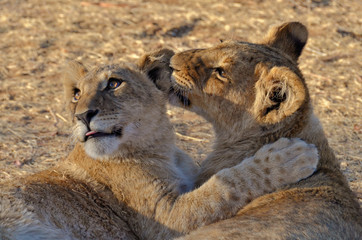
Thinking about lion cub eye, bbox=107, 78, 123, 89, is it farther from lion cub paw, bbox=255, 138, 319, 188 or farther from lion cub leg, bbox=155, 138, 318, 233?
lion cub paw, bbox=255, 138, 319, 188

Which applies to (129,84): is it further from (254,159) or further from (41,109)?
(41,109)

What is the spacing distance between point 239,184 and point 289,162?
38 cm

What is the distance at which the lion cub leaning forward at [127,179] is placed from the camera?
4020 millimetres

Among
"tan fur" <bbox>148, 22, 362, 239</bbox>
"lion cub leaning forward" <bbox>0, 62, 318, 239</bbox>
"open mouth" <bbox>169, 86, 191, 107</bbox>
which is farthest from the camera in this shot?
"open mouth" <bbox>169, 86, 191, 107</bbox>

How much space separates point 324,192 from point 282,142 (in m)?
0.48

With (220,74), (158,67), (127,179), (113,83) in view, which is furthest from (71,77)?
(220,74)

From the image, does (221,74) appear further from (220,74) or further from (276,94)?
(276,94)

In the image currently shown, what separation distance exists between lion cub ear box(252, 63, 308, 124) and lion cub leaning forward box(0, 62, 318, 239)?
23 centimetres

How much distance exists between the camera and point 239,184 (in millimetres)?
4043

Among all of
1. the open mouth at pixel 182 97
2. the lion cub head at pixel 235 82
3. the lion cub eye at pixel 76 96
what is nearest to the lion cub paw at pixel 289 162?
the lion cub head at pixel 235 82

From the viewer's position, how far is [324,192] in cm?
387

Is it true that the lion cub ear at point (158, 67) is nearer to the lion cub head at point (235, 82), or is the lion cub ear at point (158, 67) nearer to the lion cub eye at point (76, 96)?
the lion cub head at point (235, 82)

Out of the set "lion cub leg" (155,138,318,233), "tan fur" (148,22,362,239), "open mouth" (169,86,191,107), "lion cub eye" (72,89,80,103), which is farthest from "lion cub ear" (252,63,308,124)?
"lion cub eye" (72,89,80,103)

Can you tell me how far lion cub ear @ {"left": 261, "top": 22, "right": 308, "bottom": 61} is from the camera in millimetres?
4914
